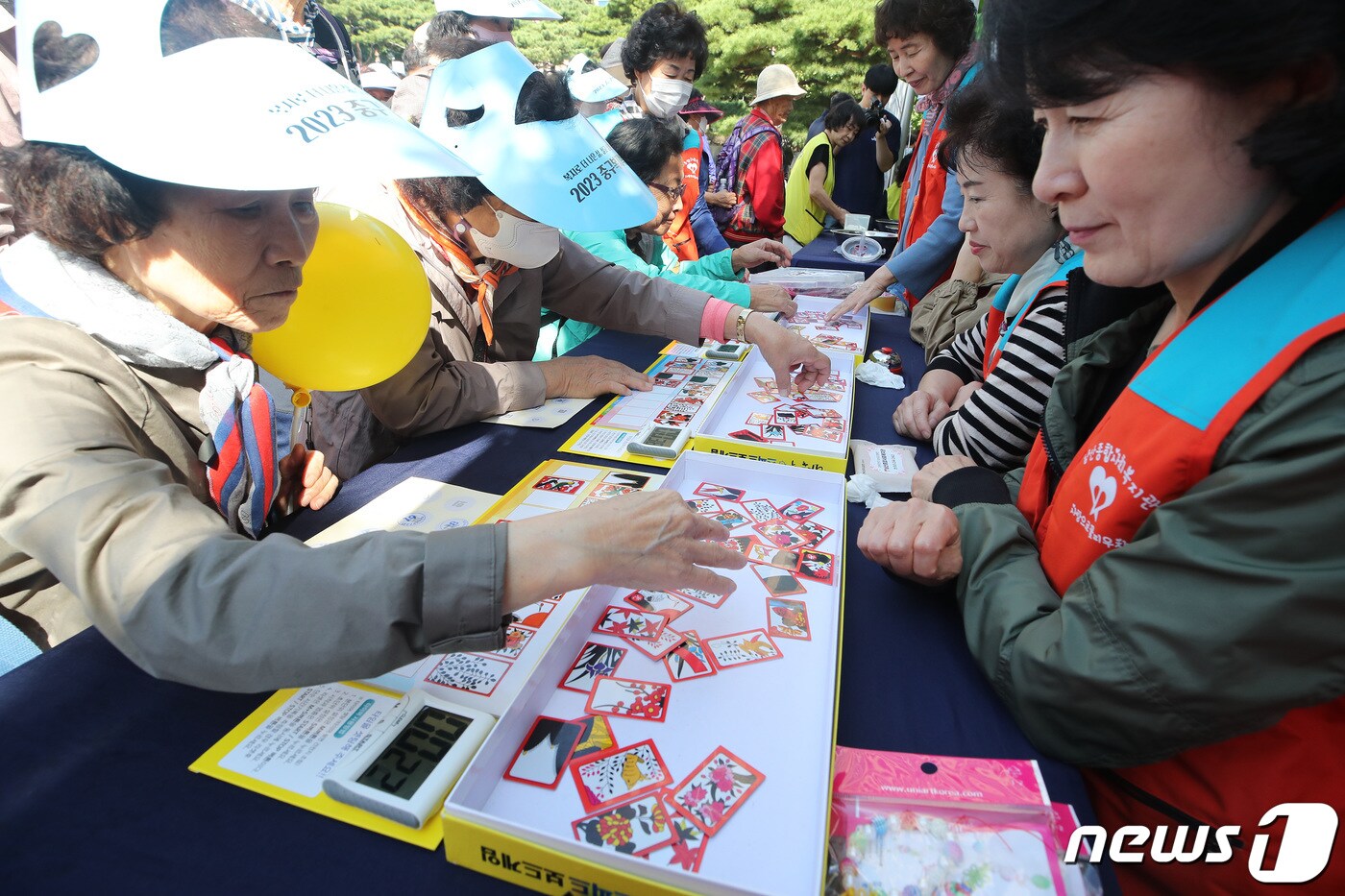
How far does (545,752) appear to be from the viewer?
85 centimetres

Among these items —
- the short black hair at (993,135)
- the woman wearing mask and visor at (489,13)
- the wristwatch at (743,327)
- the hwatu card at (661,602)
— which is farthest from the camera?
the woman wearing mask and visor at (489,13)

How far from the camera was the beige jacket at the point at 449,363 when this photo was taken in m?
1.70

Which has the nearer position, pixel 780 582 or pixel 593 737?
pixel 593 737

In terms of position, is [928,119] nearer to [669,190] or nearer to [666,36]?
[669,190]

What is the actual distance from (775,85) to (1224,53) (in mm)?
5754

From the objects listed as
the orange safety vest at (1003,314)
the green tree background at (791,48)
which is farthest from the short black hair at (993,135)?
the green tree background at (791,48)

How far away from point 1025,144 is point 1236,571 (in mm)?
1270

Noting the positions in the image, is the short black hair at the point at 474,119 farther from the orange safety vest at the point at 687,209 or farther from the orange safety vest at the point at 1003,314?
the orange safety vest at the point at 687,209

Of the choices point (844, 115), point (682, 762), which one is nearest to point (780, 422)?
point (682, 762)

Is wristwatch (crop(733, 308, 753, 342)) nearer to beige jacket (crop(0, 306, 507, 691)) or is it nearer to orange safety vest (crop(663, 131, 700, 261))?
beige jacket (crop(0, 306, 507, 691))

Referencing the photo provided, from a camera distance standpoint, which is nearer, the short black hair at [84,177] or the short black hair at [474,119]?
the short black hair at [84,177]

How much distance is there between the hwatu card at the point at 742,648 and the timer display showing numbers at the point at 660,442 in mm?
611

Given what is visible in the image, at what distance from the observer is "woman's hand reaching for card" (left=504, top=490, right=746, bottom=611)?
2.79ft

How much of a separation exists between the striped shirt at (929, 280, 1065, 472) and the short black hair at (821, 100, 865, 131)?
5048 mm
